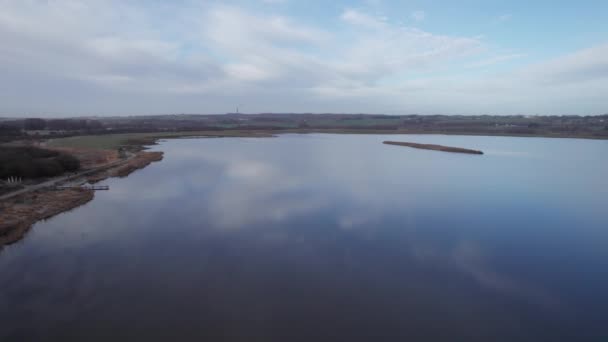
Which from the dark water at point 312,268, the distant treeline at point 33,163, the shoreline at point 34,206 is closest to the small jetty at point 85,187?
the shoreline at point 34,206

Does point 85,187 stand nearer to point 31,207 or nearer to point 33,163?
point 33,163

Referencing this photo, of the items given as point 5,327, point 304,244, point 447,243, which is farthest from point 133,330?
point 447,243

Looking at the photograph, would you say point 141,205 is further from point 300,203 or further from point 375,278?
point 375,278

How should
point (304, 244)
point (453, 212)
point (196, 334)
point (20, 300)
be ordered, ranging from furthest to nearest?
1. point (453, 212)
2. point (304, 244)
3. point (20, 300)
4. point (196, 334)

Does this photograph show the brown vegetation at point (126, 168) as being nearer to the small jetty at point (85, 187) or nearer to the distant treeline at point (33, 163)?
the small jetty at point (85, 187)

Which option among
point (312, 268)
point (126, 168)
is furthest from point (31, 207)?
point (312, 268)
